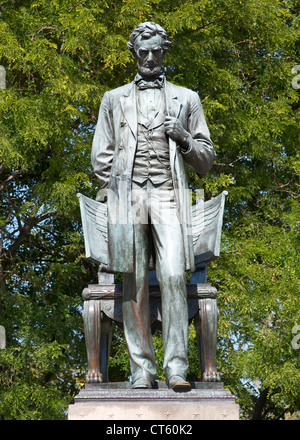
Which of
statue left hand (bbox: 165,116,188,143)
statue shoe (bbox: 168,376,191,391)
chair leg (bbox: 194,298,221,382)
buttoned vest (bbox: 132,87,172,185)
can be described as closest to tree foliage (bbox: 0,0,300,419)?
chair leg (bbox: 194,298,221,382)

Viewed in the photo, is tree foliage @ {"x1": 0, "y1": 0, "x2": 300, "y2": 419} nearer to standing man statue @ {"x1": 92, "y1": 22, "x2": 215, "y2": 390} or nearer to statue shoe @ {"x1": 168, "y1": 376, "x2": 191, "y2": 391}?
standing man statue @ {"x1": 92, "y1": 22, "x2": 215, "y2": 390}

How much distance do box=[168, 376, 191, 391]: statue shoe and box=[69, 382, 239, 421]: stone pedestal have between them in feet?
0.10

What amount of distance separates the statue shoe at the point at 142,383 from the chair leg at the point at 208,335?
0.49m

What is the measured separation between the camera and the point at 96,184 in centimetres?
1577

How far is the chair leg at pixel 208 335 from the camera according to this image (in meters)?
7.05

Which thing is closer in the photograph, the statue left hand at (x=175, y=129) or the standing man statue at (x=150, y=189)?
the standing man statue at (x=150, y=189)

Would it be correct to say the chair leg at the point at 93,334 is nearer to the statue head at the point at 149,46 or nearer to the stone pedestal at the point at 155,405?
the stone pedestal at the point at 155,405

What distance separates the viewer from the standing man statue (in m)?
6.83

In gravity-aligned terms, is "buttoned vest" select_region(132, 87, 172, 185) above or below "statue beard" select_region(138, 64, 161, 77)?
below

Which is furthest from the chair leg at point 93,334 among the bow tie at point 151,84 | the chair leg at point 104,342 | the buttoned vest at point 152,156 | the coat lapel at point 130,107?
the bow tie at point 151,84

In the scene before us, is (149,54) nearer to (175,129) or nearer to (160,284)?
(175,129)

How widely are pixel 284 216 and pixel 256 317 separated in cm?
195

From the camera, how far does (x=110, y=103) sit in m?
7.41

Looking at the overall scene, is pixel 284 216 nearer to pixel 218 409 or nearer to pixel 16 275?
pixel 16 275
